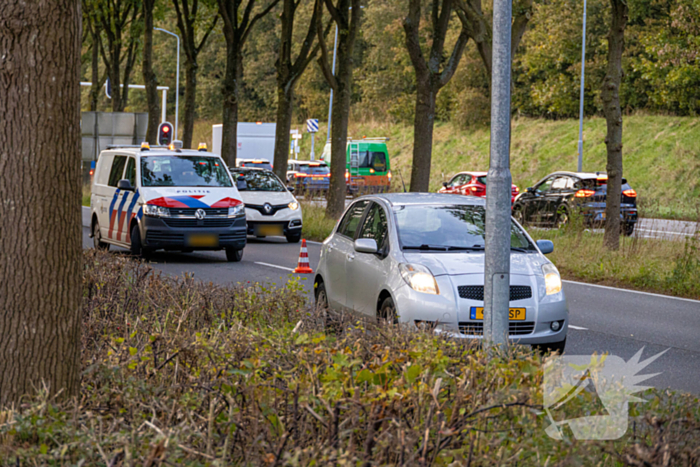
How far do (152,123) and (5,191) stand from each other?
92.6ft

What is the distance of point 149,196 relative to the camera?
15.4 m

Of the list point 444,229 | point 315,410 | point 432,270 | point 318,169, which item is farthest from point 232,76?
point 315,410

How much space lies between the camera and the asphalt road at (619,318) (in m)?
8.29

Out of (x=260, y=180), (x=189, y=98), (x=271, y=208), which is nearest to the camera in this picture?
(x=271, y=208)

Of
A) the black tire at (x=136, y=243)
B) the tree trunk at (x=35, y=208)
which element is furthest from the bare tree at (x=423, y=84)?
the tree trunk at (x=35, y=208)

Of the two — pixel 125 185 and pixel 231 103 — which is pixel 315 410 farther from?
pixel 231 103

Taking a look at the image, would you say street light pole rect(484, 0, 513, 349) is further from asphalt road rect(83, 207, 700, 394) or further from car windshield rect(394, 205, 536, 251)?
car windshield rect(394, 205, 536, 251)

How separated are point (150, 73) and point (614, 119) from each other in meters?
18.0

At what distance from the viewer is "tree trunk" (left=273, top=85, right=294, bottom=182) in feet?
81.6

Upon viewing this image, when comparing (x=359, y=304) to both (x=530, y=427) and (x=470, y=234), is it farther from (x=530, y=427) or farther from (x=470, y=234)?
(x=530, y=427)

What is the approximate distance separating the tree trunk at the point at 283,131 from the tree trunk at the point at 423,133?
19.5 feet

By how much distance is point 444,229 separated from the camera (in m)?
8.58

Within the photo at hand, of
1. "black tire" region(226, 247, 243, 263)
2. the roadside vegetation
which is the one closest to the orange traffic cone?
"black tire" region(226, 247, 243, 263)

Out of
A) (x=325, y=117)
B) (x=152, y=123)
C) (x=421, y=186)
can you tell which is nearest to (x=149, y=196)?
(x=421, y=186)
